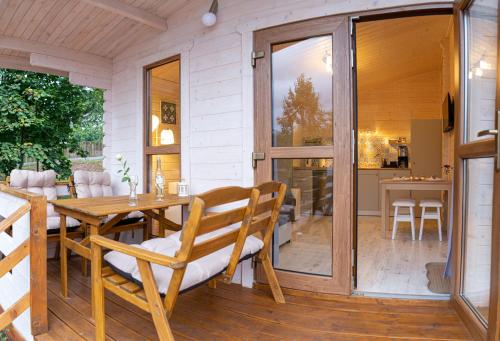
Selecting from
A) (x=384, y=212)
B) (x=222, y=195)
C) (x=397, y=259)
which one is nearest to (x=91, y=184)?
(x=222, y=195)

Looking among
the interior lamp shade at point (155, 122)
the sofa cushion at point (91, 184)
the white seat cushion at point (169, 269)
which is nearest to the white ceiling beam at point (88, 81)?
the interior lamp shade at point (155, 122)

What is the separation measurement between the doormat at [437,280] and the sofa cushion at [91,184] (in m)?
3.44

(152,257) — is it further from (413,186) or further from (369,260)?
(413,186)

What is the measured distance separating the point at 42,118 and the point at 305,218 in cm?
573

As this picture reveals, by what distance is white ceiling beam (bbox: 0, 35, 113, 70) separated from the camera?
11.8 feet

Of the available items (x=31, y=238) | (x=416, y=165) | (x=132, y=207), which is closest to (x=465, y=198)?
(x=132, y=207)

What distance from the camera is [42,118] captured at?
619 cm

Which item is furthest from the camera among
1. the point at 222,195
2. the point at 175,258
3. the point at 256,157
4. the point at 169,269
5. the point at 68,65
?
the point at 68,65

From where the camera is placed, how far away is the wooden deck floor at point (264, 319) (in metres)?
1.99

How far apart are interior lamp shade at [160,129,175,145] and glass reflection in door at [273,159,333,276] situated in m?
1.41

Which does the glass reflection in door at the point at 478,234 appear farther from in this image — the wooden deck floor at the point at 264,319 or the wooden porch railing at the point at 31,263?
the wooden porch railing at the point at 31,263

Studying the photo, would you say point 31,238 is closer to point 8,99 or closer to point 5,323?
point 5,323

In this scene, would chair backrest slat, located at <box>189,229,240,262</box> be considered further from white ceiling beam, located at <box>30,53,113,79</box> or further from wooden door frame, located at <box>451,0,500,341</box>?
white ceiling beam, located at <box>30,53,113,79</box>

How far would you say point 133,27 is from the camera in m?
3.66
